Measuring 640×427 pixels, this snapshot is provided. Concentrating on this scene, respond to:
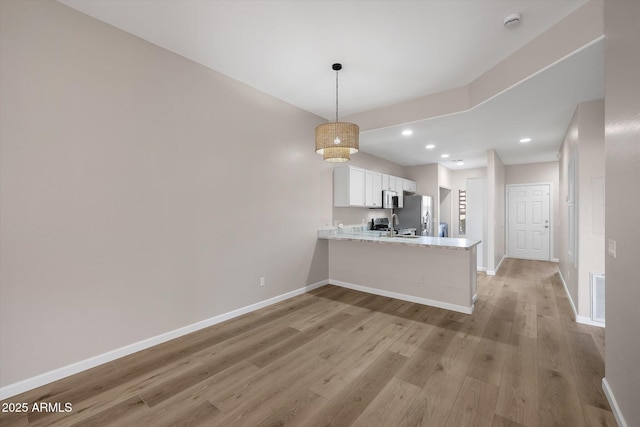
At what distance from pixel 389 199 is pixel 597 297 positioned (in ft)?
12.3

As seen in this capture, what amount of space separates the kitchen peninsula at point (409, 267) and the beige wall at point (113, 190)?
5.05ft

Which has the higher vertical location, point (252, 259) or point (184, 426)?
point (252, 259)

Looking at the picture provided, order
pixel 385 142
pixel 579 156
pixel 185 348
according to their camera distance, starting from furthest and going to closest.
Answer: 1. pixel 385 142
2. pixel 579 156
3. pixel 185 348

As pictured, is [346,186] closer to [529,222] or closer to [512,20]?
[512,20]

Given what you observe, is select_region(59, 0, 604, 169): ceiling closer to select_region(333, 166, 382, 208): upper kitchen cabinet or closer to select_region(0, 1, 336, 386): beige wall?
select_region(0, 1, 336, 386): beige wall

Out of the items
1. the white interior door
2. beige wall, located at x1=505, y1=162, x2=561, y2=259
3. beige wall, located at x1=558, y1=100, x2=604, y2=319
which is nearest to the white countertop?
beige wall, located at x1=558, y1=100, x2=604, y2=319

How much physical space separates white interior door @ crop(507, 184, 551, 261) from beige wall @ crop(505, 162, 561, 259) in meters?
0.11

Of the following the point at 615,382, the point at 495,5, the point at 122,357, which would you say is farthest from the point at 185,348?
the point at 495,5

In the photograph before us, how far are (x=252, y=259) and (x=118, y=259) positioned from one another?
1509mm

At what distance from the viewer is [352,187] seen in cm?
502

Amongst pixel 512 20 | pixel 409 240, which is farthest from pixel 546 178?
pixel 512 20

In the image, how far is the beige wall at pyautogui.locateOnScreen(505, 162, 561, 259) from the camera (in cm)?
714

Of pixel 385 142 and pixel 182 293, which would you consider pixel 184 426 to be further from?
pixel 385 142

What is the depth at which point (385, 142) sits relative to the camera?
5.25 meters
